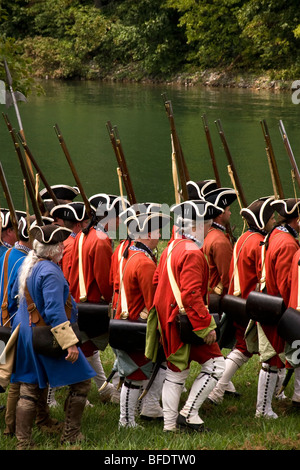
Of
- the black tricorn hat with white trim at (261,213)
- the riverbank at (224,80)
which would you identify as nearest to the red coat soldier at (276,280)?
the black tricorn hat with white trim at (261,213)

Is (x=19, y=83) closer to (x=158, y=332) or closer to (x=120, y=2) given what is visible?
(x=158, y=332)

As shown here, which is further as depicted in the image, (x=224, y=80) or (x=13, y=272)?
(x=224, y=80)

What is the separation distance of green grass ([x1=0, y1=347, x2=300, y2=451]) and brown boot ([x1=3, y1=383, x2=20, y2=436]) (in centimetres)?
8

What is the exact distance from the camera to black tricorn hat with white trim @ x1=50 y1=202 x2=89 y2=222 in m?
7.17

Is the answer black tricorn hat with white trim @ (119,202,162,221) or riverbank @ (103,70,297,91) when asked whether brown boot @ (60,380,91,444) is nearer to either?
black tricorn hat with white trim @ (119,202,162,221)

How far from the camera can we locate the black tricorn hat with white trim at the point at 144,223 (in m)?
6.34

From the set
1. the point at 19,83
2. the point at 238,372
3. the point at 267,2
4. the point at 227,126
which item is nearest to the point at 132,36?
the point at 267,2

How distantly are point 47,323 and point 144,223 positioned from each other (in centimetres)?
118

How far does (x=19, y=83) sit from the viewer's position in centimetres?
1312

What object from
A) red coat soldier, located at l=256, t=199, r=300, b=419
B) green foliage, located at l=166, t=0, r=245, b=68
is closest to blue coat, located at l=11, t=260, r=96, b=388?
red coat soldier, located at l=256, t=199, r=300, b=419

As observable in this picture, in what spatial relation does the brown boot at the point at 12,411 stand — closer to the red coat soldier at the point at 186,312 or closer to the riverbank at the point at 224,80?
the red coat soldier at the point at 186,312

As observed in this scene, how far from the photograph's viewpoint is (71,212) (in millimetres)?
7180

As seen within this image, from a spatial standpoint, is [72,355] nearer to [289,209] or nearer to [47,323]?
[47,323]

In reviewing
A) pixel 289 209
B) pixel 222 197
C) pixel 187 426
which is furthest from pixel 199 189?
pixel 187 426
